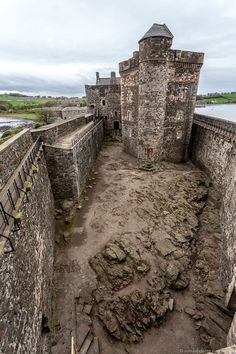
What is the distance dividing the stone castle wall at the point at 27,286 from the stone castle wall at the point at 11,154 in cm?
107

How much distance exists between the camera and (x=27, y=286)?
207 inches

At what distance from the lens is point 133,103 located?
17.1 meters

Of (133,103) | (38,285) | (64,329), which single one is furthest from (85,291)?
(133,103)

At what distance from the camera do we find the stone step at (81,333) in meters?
6.27

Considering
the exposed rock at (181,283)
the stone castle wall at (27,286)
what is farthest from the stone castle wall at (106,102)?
the exposed rock at (181,283)

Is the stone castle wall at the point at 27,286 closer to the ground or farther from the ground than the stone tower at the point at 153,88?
closer to the ground

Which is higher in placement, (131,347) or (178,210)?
(178,210)

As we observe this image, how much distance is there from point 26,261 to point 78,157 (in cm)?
797

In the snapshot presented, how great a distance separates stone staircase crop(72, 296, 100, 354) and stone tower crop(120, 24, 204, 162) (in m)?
11.4

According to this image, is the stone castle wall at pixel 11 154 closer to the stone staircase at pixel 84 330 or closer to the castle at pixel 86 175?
the castle at pixel 86 175

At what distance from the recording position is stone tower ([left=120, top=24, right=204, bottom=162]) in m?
13.4

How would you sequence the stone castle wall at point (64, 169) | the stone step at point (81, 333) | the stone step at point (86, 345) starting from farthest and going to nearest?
the stone castle wall at point (64, 169)
the stone step at point (81, 333)
the stone step at point (86, 345)

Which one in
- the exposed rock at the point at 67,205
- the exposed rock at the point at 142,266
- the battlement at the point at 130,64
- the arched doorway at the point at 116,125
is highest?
the battlement at the point at 130,64

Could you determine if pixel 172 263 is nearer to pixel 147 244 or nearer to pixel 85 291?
pixel 147 244
